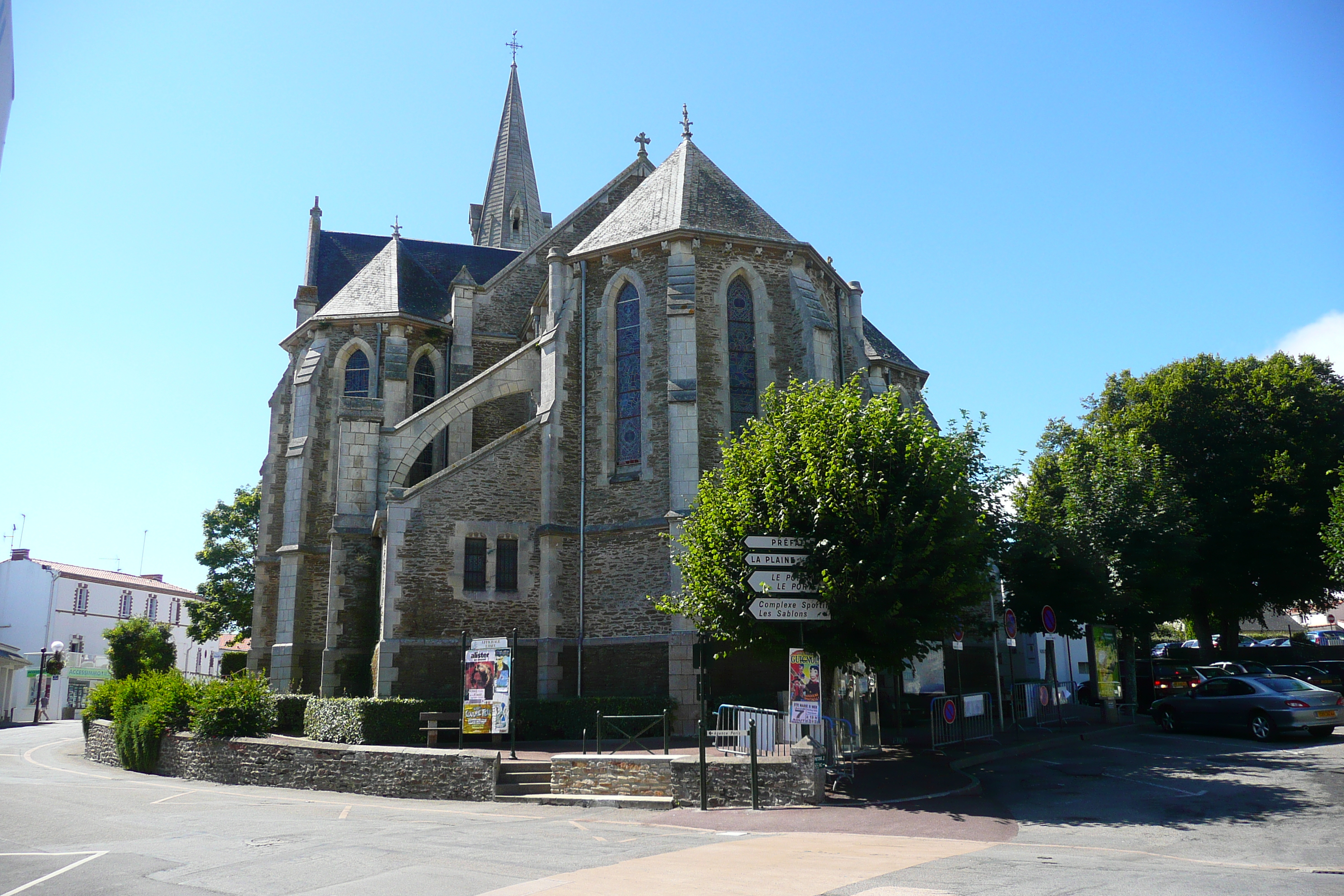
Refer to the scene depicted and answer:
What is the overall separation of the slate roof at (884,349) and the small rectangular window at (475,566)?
16.5 metres

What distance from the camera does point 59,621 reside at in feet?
197

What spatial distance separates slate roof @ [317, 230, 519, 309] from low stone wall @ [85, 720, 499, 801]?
61.0 ft

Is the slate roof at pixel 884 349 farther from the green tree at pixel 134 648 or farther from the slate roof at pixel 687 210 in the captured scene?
the green tree at pixel 134 648

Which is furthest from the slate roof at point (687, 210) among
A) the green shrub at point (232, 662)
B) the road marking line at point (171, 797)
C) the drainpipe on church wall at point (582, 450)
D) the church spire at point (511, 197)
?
the green shrub at point (232, 662)

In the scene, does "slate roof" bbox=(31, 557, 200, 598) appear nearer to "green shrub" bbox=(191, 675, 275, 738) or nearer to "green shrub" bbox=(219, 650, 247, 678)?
"green shrub" bbox=(219, 650, 247, 678)

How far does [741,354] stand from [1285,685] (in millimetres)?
A: 12881

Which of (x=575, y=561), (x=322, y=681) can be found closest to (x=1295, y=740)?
(x=575, y=561)

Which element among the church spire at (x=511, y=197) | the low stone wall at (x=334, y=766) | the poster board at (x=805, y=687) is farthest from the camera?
the church spire at (x=511, y=197)

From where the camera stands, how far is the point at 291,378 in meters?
31.4

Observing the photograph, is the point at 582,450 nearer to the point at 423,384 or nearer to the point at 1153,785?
the point at 423,384

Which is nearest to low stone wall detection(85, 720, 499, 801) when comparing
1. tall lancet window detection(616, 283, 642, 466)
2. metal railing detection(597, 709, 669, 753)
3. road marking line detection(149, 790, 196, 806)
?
road marking line detection(149, 790, 196, 806)

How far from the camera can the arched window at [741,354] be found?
22.8 m

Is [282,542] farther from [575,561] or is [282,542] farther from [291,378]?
[575,561]

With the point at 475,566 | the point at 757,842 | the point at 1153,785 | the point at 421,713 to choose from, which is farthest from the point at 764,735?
the point at 475,566
